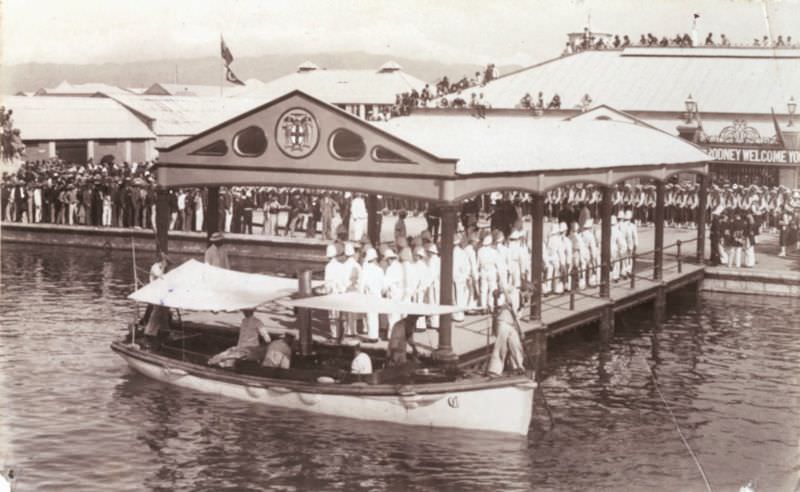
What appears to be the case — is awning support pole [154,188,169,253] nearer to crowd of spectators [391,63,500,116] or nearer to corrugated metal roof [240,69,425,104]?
crowd of spectators [391,63,500,116]

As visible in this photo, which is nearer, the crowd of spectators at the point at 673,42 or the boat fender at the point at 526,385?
Result: the boat fender at the point at 526,385

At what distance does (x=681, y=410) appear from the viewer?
2134cm

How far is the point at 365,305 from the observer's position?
1953 cm

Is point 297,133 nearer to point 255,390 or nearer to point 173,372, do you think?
point 255,390

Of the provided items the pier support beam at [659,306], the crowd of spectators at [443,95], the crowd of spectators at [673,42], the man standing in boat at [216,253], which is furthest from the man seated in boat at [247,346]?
the crowd of spectators at [673,42]

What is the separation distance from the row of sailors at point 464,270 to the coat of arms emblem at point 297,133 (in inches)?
103

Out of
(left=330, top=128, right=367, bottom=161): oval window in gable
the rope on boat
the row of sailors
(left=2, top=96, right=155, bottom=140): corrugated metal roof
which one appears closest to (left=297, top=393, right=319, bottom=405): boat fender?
the row of sailors

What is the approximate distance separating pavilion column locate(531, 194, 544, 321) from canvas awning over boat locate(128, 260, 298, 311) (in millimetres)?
5465

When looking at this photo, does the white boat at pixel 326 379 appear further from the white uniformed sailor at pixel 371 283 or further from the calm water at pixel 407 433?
the white uniformed sailor at pixel 371 283

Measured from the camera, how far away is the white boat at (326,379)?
1823 cm

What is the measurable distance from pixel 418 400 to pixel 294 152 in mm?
5482

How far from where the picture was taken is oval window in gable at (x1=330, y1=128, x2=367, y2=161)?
2023 centimetres

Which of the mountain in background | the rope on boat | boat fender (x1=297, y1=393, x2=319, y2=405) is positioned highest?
the mountain in background

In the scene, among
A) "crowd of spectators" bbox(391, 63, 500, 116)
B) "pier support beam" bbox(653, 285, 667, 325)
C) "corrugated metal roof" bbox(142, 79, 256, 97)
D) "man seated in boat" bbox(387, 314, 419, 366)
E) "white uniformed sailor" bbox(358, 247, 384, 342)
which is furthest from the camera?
"corrugated metal roof" bbox(142, 79, 256, 97)
